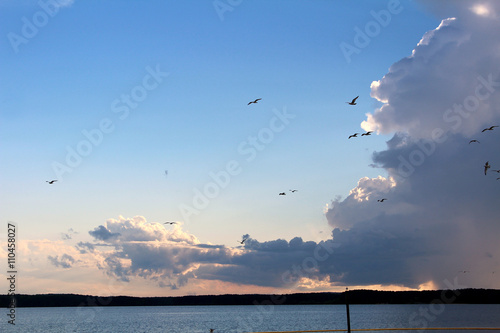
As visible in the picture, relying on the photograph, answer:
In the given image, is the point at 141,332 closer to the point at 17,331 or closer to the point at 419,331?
the point at 17,331

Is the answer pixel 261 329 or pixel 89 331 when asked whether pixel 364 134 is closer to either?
pixel 261 329

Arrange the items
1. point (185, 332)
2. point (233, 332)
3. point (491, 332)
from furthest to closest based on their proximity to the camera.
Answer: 1. point (185, 332)
2. point (233, 332)
3. point (491, 332)

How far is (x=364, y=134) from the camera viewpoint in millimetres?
54875

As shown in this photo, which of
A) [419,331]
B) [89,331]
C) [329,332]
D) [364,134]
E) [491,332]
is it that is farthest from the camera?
[89,331]

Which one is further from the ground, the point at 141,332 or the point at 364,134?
the point at 364,134

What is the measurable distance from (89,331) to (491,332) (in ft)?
328

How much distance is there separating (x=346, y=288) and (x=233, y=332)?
7121 centimetres

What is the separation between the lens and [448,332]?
316 feet

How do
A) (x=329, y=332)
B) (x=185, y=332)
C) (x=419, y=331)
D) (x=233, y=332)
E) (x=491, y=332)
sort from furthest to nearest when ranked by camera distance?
(x=185, y=332) → (x=233, y=332) → (x=419, y=331) → (x=491, y=332) → (x=329, y=332)

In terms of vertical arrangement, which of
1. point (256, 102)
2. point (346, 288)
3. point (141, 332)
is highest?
point (256, 102)

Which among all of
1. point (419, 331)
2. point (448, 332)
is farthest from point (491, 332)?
point (419, 331)

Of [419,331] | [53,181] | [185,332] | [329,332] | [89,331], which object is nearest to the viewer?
[53,181]

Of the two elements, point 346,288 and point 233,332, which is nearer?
point 346,288

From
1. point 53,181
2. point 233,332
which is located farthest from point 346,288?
point 233,332
